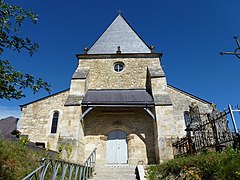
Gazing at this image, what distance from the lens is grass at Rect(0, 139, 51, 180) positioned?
160 inches

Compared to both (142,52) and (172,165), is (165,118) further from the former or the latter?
(142,52)

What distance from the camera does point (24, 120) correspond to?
11.9 metres

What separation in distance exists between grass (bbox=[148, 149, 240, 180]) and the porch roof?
4310mm

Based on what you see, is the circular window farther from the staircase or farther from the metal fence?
the staircase

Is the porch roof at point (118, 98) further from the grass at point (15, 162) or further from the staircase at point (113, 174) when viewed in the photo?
the grass at point (15, 162)

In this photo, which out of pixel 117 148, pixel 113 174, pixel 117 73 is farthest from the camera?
pixel 117 73

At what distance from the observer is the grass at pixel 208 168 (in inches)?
130

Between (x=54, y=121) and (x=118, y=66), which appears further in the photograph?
(x=118, y=66)

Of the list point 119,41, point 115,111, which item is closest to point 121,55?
point 119,41

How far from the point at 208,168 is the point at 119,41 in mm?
12868

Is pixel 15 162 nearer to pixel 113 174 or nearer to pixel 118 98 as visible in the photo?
pixel 113 174

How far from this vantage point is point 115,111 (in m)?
10.9

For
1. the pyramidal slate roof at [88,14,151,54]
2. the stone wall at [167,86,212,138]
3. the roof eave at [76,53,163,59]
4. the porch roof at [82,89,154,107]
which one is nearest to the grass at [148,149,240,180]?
the porch roof at [82,89,154,107]

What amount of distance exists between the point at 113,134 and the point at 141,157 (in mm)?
2128
